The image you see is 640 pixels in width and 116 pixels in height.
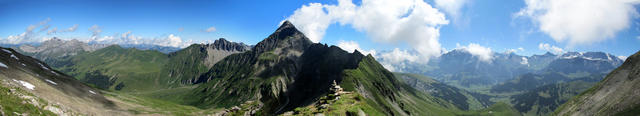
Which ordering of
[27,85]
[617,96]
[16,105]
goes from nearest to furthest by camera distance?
[16,105]
[617,96]
[27,85]

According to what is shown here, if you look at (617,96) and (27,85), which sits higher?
(617,96)

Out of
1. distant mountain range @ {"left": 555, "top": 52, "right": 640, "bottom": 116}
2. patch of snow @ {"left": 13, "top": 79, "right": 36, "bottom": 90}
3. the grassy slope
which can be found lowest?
the grassy slope

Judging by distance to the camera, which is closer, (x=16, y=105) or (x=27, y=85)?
(x=16, y=105)

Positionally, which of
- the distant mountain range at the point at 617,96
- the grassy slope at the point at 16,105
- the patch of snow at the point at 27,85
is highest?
the distant mountain range at the point at 617,96

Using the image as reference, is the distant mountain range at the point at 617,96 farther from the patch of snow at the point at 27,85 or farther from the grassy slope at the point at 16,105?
the patch of snow at the point at 27,85

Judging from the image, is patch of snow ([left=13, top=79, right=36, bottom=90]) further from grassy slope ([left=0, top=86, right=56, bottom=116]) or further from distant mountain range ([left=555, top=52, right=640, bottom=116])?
distant mountain range ([left=555, top=52, right=640, bottom=116])

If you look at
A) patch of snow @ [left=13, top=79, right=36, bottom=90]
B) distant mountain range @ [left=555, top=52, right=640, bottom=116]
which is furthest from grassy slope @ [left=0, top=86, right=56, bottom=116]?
distant mountain range @ [left=555, top=52, right=640, bottom=116]

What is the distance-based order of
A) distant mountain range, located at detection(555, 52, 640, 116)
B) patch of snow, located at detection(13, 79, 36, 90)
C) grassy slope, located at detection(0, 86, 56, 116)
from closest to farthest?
grassy slope, located at detection(0, 86, 56, 116) < distant mountain range, located at detection(555, 52, 640, 116) < patch of snow, located at detection(13, 79, 36, 90)

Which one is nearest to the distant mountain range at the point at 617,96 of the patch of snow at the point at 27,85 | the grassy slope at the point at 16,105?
the grassy slope at the point at 16,105

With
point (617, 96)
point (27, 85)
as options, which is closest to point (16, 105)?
point (27, 85)

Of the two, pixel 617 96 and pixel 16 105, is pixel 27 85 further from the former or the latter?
pixel 617 96

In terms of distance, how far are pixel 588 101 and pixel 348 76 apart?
12723cm

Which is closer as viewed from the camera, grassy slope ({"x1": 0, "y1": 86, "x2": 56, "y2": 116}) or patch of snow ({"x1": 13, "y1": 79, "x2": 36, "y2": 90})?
grassy slope ({"x1": 0, "y1": 86, "x2": 56, "y2": 116})

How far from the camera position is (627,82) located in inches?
3364
